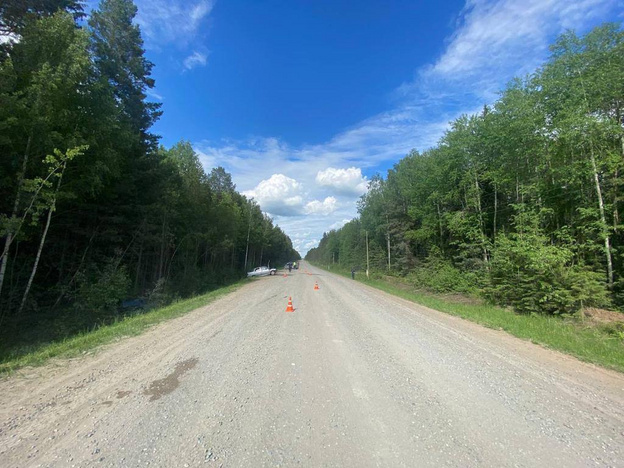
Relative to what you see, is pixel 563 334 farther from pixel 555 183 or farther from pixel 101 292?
pixel 101 292

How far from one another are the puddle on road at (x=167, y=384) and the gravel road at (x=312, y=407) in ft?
0.09

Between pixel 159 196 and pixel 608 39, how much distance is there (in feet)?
80.3

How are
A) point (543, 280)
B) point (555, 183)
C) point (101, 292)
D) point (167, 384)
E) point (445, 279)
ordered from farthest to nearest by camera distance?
point (445, 279) → point (555, 183) → point (101, 292) → point (543, 280) → point (167, 384)

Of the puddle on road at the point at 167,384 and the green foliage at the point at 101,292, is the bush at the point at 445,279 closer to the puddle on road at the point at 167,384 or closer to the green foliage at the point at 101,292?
the puddle on road at the point at 167,384

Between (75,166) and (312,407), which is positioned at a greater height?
(75,166)

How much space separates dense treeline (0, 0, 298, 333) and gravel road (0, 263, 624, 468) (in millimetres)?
7367

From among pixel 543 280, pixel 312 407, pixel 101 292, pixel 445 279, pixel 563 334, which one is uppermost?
pixel 543 280

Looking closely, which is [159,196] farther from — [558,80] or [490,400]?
[558,80]

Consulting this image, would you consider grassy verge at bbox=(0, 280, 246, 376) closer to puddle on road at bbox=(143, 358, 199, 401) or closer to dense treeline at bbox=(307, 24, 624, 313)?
puddle on road at bbox=(143, 358, 199, 401)

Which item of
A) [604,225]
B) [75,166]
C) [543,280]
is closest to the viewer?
[75,166]

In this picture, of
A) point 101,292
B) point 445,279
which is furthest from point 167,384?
point 445,279

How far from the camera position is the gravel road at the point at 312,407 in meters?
2.59

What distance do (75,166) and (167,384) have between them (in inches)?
408

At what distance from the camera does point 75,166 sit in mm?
10500
